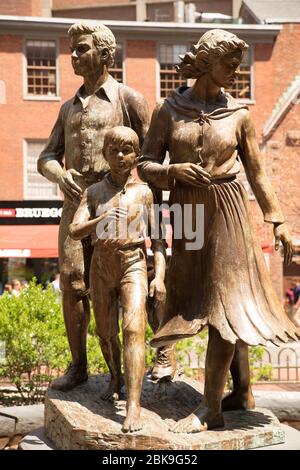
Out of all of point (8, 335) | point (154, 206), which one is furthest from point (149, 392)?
point (8, 335)

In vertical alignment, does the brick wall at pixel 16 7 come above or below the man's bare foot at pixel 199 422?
above

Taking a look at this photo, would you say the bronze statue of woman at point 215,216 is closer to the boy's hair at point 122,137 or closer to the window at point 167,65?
the boy's hair at point 122,137

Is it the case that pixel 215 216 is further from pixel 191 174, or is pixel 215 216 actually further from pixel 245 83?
pixel 245 83

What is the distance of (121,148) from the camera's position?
16.5 ft

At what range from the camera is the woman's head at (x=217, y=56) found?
16.5ft

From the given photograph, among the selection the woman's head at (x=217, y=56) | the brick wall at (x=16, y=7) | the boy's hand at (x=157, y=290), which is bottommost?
the boy's hand at (x=157, y=290)

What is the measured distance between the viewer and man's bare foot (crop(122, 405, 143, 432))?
4.76 m

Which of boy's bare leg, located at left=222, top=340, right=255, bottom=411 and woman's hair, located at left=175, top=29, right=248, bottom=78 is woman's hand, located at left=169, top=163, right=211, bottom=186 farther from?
boy's bare leg, located at left=222, top=340, right=255, bottom=411

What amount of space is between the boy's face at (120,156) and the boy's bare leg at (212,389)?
111 cm

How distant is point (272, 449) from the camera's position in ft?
16.2

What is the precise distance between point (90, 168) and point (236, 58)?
1.27 metres

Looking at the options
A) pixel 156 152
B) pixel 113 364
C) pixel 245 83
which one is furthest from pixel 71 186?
pixel 245 83

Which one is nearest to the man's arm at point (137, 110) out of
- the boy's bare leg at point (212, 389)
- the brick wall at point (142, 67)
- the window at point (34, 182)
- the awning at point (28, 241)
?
the boy's bare leg at point (212, 389)
